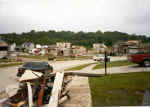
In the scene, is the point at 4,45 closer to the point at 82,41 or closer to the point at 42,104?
the point at 42,104

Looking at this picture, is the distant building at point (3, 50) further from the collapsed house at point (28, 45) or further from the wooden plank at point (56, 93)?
the collapsed house at point (28, 45)

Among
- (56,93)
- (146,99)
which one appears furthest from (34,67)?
(146,99)

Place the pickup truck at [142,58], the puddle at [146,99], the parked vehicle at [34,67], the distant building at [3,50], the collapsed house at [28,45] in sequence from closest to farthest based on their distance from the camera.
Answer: the puddle at [146,99], the parked vehicle at [34,67], the pickup truck at [142,58], the distant building at [3,50], the collapsed house at [28,45]

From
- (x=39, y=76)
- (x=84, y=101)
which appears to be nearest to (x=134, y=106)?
(x=84, y=101)

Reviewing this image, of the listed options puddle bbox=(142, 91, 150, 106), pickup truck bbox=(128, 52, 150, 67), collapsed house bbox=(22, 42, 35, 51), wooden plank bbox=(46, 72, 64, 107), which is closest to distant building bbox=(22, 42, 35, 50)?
collapsed house bbox=(22, 42, 35, 51)

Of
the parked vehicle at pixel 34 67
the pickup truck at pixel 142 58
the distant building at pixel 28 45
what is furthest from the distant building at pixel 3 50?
the distant building at pixel 28 45

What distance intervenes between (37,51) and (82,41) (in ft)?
123

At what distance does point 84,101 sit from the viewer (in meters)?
5.46

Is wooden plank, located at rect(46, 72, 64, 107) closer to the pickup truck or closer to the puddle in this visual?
the puddle

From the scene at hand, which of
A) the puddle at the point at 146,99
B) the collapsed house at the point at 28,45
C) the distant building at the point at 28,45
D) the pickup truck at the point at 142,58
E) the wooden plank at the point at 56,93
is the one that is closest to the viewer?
the wooden plank at the point at 56,93

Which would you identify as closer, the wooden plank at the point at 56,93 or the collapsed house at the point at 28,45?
the wooden plank at the point at 56,93

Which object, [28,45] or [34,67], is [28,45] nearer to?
[28,45]

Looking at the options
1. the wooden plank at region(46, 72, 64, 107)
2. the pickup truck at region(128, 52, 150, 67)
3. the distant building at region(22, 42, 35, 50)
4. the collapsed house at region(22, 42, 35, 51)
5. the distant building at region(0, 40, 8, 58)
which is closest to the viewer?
the wooden plank at region(46, 72, 64, 107)

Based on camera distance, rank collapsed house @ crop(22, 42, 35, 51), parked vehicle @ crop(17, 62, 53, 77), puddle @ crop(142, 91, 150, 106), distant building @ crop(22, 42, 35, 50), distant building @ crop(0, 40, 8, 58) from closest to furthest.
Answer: puddle @ crop(142, 91, 150, 106) < parked vehicle @ crop(17, 62, 53, 77) < distant building @ crop(0, 40, 8, 58) < distant building @ crop(22, 42, 35, 50) < collapsed house @ crop(22, 42, 35, 51)
